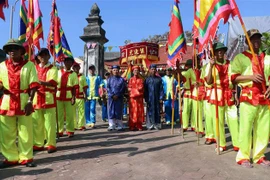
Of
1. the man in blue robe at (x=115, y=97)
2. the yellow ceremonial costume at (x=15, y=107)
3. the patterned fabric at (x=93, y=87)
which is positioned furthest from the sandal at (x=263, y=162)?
the patterned fabric at (x=93, y=87)

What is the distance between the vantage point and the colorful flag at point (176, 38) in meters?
7.01

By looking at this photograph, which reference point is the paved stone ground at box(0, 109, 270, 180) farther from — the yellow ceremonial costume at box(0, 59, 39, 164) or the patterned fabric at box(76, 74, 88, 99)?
the patterned fabric at box(76, 74, 88, 99)

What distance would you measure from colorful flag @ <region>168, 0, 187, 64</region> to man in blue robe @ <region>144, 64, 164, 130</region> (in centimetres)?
185

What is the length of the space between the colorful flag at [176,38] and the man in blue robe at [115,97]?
2.17 m

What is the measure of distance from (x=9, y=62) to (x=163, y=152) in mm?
3070

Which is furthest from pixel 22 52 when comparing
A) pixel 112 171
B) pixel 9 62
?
pixel 112 171

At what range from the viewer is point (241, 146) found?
443cm

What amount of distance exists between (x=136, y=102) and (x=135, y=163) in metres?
4.45

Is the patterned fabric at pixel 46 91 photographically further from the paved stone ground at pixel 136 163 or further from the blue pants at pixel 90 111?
the blue pants at pixel 90 111

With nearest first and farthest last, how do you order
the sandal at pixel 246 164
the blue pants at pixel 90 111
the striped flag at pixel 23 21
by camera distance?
the sandal at pixel 246 164 < the striped flag at pixel 23 21 < the blue pants at pixel 90 111

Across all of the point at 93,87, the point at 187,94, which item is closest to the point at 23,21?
the point at 93,87

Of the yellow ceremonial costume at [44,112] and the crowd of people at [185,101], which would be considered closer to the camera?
the crowd of people at [185,101]

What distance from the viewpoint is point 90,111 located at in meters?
9.86

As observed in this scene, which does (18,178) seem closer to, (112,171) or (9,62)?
(112,171)
